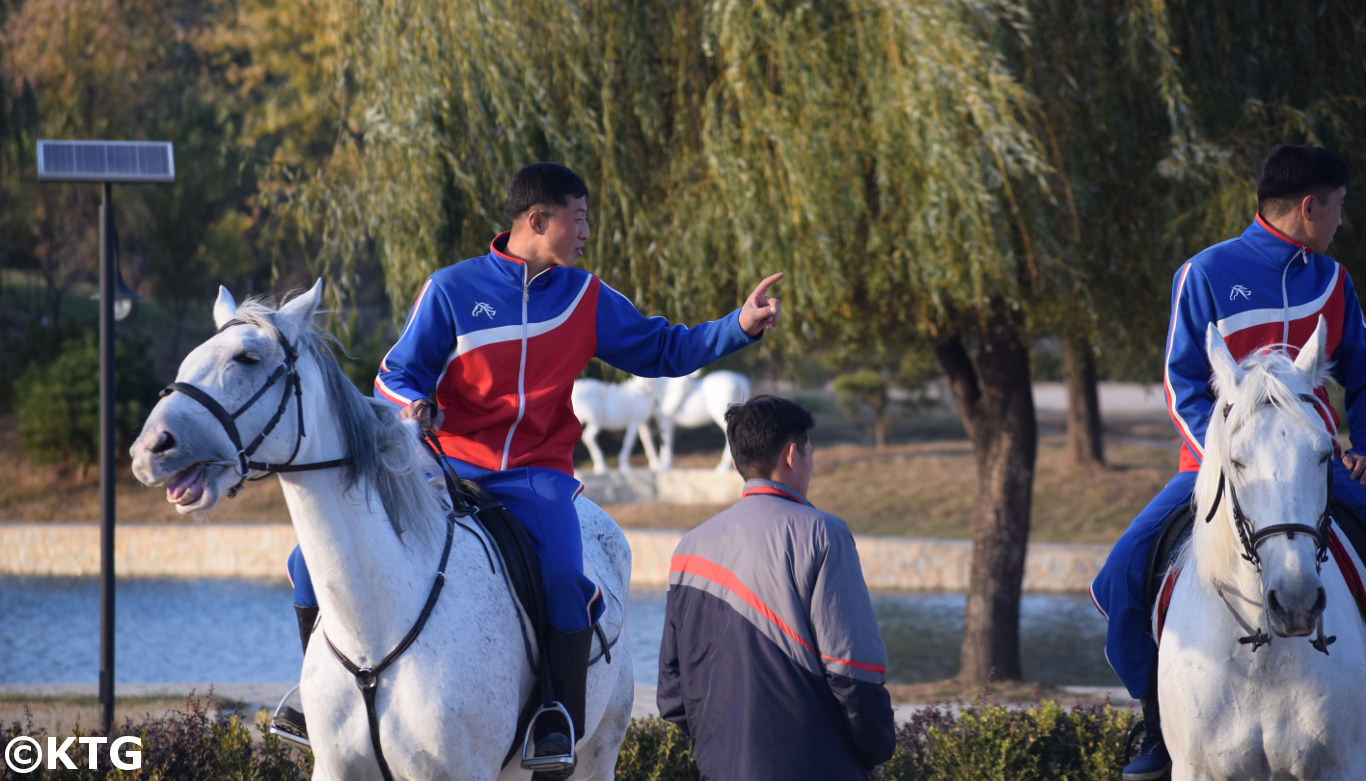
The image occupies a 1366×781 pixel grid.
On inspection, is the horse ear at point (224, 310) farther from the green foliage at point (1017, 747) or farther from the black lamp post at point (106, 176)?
the black lamp post at point (106, 176)

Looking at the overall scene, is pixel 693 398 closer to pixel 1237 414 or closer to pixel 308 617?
pixel 308 617

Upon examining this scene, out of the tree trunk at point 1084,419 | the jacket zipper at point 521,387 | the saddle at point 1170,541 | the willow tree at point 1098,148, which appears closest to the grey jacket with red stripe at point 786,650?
the jacket zipper at point 521,387

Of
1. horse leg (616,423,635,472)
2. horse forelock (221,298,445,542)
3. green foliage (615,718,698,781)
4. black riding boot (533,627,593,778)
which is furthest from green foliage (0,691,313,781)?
horse leg (616,423,635,472)

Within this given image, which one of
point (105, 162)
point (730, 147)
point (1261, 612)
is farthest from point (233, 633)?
point (1261, 612)

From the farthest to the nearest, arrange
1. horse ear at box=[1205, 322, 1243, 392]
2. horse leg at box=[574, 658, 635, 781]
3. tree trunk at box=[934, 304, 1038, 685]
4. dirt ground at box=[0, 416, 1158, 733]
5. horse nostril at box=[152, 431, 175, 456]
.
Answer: dirt ground at box=[0, 416, 1158, 733], tree trunk at box=[934, 304, 1038, 685], horse leg at box=[574, 658, 635, 781], horse ear at box=[1205, 322, 1243, 392], horse nostril at box=[152, 431, 175, 456]

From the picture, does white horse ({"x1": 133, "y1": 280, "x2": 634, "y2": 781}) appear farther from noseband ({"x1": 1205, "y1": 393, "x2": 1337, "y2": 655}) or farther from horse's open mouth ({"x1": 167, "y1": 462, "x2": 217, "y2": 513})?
noseband ({"x1": 1205, "y1": 393, "x2": 1337, "y2": 655})

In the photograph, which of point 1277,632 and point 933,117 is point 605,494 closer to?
point 933,117

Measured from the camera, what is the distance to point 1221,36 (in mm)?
8461

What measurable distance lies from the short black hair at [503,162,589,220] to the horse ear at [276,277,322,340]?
965 millimetres

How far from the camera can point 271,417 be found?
323cm

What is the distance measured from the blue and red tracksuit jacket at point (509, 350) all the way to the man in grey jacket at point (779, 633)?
31.8 inches

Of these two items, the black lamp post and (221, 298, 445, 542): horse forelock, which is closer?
(221, 298, 445, 542): horse forelock

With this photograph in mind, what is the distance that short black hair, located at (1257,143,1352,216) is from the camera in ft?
13.8

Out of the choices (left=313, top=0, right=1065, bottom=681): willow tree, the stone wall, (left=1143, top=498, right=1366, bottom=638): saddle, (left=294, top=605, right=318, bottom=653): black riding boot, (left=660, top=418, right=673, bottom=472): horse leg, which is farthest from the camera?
(left=660, top=418, right=673, bottom=472): horse leg
